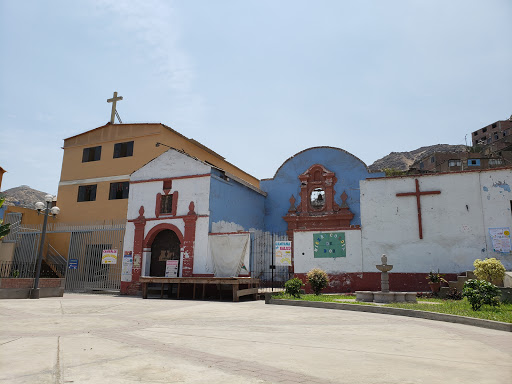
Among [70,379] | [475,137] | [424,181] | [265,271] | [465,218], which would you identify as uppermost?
[475,137]

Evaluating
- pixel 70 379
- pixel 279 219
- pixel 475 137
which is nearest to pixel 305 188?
pixel 279 219

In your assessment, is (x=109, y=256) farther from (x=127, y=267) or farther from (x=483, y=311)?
(x=483, y=311)

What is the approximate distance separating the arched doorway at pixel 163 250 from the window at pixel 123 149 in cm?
943

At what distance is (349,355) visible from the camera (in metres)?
5.55

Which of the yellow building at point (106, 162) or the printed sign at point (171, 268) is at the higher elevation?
the yellow building at point (106, 162)

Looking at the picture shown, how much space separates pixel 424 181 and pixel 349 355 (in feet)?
48.4

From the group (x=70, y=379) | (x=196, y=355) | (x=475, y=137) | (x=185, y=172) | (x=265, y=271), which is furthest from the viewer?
(x=475, y=137)

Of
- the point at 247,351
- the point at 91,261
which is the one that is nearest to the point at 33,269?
the point at 91,261

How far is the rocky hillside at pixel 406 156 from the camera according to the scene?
94.8 meters

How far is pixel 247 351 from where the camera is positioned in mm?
5742

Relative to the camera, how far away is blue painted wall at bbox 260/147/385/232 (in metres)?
24.9

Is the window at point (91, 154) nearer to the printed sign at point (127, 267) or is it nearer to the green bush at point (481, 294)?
the printed sign at point (127, 267)

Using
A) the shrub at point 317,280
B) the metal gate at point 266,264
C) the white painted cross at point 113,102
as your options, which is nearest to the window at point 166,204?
the metal gate at point 266,264

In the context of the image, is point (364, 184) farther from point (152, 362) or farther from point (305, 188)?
point (152, 362)
